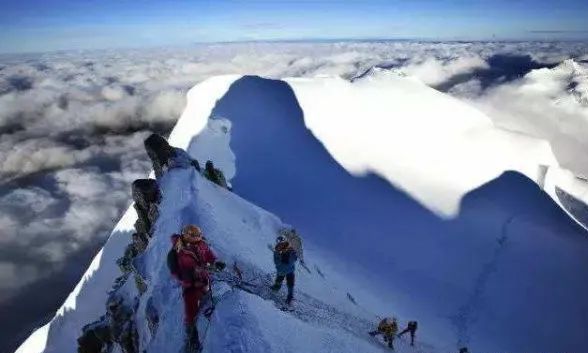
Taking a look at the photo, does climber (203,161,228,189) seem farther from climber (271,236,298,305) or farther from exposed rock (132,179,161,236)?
climber (271,236,298,305)

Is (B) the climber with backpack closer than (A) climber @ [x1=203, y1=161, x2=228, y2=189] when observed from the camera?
Yes

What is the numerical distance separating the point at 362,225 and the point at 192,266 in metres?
24.7

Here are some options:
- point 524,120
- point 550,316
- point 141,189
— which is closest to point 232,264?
point 141,189

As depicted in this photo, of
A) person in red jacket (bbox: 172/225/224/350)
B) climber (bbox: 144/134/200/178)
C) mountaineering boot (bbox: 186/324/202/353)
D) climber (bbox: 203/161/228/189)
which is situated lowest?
climber (bbox: 203/161/228/189)

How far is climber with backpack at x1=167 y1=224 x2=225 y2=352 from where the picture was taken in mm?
8664

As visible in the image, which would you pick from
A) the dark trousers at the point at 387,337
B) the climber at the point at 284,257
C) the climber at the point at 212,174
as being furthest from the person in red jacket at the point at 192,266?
the climber at the point at 212,174

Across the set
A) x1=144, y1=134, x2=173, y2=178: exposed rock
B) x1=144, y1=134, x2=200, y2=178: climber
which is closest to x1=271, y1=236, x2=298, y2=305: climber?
x1=144, y1=134, x2=200, y2=178: climber

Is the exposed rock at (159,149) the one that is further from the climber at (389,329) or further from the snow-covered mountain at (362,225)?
the climber at (389,329)

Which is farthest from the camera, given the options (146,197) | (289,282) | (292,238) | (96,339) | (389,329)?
(292,238)

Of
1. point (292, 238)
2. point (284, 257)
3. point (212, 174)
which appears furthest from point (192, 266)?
point (212, 174)

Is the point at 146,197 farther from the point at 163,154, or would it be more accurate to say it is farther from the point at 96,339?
the point at 96,339

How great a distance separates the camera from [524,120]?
520 feet

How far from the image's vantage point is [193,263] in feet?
28.5

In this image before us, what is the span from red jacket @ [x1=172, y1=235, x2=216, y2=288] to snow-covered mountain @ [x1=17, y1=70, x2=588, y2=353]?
0.86 metres
